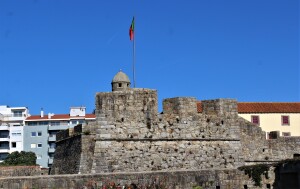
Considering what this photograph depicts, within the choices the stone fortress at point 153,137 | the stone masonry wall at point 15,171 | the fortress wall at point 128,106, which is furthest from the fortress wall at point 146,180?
the stone masonry wall at point 15,171

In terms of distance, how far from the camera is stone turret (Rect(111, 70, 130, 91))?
36406 mm

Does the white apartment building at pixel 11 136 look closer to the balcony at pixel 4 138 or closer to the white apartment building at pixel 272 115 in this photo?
the balcony at pixel 4 138

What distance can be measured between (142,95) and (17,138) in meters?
76.1

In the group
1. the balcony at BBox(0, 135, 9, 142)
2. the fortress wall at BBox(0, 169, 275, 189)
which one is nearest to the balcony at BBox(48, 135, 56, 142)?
the balcony at BBox(0, 135, 9, 142)

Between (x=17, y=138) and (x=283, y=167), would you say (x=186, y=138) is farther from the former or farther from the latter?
(x=17, y=138)

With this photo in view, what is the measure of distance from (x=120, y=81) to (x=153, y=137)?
45.2ft

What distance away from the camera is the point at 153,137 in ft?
77.2

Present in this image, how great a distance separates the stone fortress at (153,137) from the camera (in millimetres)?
22953

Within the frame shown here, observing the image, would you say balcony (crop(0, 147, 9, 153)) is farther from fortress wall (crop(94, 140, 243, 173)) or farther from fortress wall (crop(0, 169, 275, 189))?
fortress wall (crop(0, 169, 275, 189))

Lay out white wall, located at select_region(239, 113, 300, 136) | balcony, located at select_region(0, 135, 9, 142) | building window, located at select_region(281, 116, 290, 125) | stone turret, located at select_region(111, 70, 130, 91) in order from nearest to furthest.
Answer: stone turret, located at select_region(111, 70, 130, 91) → white wall, located at select_region(239, 113, 300, 136) → building window, located at select_region(281, 116, 290, 125) → balcony, located at select_region(0, 135, 9, 142)

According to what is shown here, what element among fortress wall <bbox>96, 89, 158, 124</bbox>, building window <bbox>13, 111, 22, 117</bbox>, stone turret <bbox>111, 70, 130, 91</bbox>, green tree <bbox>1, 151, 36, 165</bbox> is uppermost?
building window <bbox>13, 111, 22, 117</bbox>

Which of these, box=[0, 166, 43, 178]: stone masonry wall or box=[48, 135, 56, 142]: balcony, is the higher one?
box=[48, 135, 56, 142]: balcony

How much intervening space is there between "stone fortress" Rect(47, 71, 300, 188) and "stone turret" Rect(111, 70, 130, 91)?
10754 mm

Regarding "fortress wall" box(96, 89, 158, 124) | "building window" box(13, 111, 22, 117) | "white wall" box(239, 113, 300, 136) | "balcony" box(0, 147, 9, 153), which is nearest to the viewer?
"fortress wall" box(96, 89, 158, 124)
